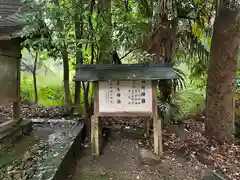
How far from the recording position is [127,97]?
467cm

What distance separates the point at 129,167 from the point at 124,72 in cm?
154

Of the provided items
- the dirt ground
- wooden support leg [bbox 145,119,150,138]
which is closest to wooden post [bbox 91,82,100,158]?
the dirt ground

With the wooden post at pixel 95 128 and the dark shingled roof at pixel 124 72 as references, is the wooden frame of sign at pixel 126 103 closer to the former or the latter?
the wooden post at pixel 95 128

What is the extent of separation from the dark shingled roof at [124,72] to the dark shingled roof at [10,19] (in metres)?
1.17

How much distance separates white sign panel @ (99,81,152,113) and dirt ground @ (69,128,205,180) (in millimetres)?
848

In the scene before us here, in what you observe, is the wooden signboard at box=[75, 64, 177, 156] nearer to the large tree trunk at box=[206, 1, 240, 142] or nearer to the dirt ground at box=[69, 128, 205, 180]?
the dirt ground at box=[69, 128, 205, 180]

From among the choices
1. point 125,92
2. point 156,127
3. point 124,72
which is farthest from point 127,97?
point 156,127

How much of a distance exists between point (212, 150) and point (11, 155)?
3710 millimetres

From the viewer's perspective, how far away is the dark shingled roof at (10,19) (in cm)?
415

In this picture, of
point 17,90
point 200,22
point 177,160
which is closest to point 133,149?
point 177,160

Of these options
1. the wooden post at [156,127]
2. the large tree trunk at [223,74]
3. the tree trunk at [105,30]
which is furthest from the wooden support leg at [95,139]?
the large tree trunk at [223,74]

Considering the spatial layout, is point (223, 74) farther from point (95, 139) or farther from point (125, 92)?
point (95, 139)

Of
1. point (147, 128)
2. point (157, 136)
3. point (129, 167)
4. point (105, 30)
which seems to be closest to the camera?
point (129, 167)

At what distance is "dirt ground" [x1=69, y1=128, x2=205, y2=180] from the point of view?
4.25 meters
